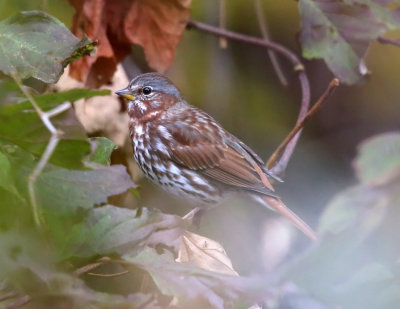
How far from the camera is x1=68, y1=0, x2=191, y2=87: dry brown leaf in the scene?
2.49m

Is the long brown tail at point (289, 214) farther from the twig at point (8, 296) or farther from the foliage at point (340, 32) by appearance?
the twig at point (8, 296)

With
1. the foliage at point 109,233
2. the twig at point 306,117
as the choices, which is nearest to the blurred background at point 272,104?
the twig at point 306,117

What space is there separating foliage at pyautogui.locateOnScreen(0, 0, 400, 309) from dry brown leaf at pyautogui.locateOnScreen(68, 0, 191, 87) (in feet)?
2.86

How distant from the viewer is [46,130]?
1.27 m

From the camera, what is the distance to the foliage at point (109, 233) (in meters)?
0.91

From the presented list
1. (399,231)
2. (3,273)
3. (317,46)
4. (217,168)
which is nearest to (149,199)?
(217,168)

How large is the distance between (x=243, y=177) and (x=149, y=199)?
53 cm

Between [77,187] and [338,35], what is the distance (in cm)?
144

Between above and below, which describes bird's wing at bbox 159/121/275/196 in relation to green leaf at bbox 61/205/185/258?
below

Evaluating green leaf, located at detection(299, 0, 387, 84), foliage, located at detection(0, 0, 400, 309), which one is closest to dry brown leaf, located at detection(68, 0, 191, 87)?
green leaf, located at detection(299, 0, 387, 84)

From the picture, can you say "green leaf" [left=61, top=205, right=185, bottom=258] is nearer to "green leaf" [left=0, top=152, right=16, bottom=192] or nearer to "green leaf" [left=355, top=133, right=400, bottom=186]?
"green leaf" [left=0, top=152, right=16, bottom=192]

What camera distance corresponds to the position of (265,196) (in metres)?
2.54

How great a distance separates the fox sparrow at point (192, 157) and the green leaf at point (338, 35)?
444 mm

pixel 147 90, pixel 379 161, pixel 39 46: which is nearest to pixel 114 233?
pixel 39 46
